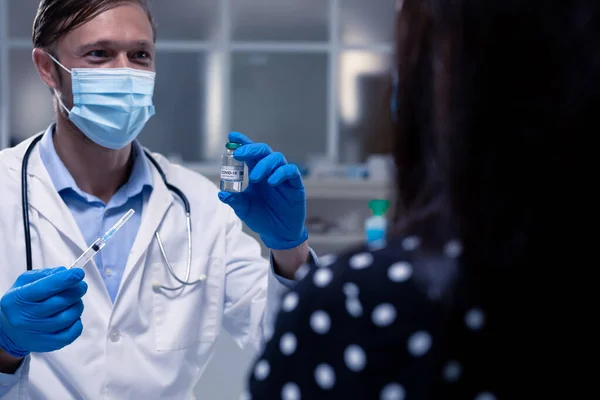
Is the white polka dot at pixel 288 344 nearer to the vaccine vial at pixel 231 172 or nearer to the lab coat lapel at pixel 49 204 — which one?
the vaccine vial at pixel 231 172

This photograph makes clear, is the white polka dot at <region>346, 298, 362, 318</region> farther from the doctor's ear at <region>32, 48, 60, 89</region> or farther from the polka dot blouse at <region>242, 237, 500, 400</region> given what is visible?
the doctor's ear at <region>32, 48, 60, 89</region>

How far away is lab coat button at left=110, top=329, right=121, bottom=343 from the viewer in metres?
1.32

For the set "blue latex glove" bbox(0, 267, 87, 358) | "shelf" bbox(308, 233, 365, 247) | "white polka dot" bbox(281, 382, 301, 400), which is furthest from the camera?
"shelf" bbox(308, 233, 365, 247)

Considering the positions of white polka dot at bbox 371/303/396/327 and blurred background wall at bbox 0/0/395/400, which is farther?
blurred background wall at bbox 0/0/395/400

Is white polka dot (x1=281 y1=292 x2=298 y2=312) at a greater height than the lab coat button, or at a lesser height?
greater

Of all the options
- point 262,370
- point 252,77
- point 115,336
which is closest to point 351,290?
point 262,370

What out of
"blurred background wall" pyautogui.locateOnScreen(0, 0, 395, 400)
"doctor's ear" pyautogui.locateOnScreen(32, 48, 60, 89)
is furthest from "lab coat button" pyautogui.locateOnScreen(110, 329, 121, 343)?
"blurred background wall" pyautogui.locateOnScreen(0, 0, 395, 400)

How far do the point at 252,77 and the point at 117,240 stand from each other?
2.71 meters

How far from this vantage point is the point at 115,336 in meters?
1.33

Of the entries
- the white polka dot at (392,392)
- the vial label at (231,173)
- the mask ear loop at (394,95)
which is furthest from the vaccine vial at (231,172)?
the white polka dot at (392,392)

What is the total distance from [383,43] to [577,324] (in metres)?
3.69

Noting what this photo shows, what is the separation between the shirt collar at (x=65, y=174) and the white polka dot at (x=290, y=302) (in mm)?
1001

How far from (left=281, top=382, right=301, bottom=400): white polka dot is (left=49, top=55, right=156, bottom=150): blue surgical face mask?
1.10 meters

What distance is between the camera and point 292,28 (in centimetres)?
399
